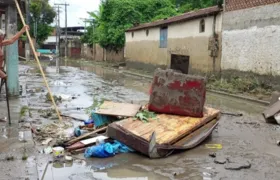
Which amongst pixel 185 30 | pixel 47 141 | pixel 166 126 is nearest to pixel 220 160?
pixel 166 126

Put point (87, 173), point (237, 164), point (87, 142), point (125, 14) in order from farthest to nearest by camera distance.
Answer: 1. point (125, 14)
2. point (87, 142)
3. point (237, 164)
4. point (87, 173)

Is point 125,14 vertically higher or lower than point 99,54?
higher

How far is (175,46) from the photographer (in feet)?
87.2

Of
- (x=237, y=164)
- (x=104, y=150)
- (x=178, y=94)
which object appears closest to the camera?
(x=237, y=164)

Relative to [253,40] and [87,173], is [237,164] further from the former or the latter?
[253,40]

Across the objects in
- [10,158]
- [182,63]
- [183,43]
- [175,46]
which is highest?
[183,43]

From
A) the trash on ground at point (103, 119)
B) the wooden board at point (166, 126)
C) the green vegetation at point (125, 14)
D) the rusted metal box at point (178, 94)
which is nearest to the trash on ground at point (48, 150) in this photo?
the wooden board at point (166, 126)

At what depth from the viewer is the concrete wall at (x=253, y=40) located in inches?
619

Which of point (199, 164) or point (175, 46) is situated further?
point (175, 46)

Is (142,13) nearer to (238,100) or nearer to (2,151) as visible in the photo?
(238,100)

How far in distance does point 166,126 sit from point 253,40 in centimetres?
1147

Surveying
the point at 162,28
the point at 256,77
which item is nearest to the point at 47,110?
the point at 256,77

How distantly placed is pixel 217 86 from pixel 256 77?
2248mm

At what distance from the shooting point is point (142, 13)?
39594mm
